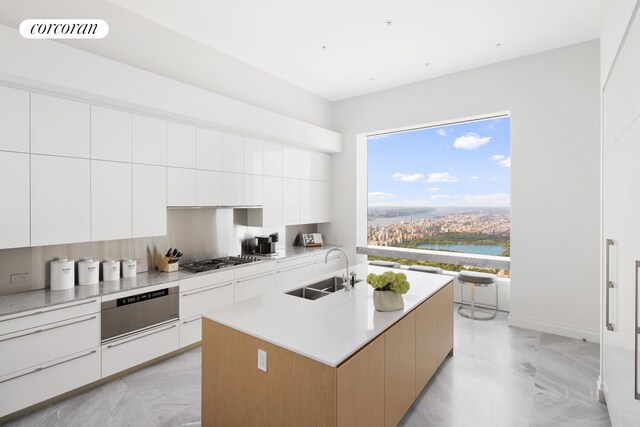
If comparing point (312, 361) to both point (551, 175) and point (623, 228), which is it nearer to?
point (623, 228)

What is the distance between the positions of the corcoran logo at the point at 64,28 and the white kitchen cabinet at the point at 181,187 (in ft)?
4.47

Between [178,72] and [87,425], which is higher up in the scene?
[178,72]

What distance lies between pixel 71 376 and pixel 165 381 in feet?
2.29

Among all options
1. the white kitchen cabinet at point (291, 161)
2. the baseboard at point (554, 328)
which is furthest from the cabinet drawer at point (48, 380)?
the baseboard at point (554, 328)

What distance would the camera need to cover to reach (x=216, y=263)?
3754 mm

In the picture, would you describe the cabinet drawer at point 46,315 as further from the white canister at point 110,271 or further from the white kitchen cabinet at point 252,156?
the white kitchen cabinet at point 252,156

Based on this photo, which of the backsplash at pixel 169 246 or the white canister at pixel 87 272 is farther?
the white canister at pixel 87 272

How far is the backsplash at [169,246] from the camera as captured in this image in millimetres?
2629

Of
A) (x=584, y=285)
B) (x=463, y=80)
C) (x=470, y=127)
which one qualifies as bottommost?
(x=584, y=285)

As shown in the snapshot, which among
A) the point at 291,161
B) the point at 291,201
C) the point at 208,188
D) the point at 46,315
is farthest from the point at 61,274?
the point at 291,161

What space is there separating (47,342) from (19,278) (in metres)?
0.69

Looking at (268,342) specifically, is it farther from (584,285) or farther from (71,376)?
(584,285)

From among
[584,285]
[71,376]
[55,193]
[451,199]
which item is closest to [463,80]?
[451,199]

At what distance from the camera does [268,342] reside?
1672 mm
